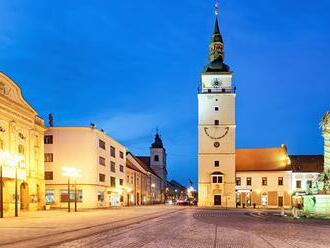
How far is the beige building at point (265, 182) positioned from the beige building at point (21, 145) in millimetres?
45437

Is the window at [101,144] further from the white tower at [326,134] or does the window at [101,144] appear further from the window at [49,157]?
the white tower at [326,134]

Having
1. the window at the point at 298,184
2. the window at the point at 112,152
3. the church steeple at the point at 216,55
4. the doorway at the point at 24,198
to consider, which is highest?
the church steeple at the point at 216,55

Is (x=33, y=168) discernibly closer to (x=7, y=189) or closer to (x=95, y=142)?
(x=7, y=189)

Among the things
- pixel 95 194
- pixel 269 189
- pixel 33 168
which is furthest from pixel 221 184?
pixel 33 168

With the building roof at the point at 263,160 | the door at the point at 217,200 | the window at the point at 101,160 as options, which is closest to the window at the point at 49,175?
the window at the point at 101,160

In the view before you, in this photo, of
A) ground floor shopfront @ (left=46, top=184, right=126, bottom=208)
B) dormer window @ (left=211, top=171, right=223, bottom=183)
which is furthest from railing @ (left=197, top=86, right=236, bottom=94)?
ground floor shopfront @ (left=46, top=184, right=126, bottom=208)

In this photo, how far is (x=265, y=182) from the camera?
94688 mm

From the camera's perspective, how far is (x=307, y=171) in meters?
94.2

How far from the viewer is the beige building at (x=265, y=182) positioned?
305ft

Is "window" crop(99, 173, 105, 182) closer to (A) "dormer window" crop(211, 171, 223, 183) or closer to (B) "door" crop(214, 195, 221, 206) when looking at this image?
(A) "dormer window" crop(211, 171, 223, 183)

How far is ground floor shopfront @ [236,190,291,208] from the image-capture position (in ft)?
303

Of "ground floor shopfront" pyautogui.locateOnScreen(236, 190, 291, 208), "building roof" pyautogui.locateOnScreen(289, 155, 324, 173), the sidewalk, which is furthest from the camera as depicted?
"building roof" pyautogui.locateOnScreen(289, 155, 324, 173)

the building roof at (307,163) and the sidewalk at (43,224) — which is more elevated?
the building roof at (307,163)

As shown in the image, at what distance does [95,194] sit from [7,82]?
26.0 m
